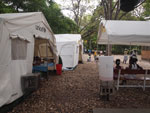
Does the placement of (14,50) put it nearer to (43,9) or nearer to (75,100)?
(75,100)

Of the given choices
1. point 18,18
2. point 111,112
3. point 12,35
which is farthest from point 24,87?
point 111,112

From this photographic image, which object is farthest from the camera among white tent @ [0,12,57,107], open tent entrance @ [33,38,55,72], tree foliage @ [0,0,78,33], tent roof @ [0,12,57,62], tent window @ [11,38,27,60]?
tree foliage @ [0,0,78,33]

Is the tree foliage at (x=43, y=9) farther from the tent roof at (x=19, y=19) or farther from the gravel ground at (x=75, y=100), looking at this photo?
the gravel ground at (x=75, y=100)

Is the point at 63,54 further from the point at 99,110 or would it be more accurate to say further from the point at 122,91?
the point at 99,110

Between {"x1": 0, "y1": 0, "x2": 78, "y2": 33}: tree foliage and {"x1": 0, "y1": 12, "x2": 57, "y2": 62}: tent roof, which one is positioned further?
{"x1": 0, "y1": 0, "x2": 78, "y2": 33}: tree foliage

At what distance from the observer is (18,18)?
388 cm

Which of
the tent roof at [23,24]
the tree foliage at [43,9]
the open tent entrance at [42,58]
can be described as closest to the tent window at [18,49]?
the tent roof at [23,24]

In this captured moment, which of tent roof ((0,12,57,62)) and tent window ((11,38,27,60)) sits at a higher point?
tent roof ((0,12,57,62))

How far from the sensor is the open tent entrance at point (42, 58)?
24.1ft

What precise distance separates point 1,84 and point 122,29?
15.8 ft

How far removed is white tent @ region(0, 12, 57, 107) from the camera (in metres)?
3.30

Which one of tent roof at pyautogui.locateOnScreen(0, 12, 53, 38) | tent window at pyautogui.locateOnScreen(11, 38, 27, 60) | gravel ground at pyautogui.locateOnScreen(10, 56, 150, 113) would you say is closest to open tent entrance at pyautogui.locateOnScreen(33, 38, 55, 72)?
gravel ground at pyautogui.locateOnScreen(10, 56, 150, 113)

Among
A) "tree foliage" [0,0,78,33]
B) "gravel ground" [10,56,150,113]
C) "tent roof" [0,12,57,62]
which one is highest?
"tree foliage" [0,0,78,33]

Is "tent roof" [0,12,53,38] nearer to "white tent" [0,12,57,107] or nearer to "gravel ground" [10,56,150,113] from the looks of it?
"white tent" [0,12,57,107]
